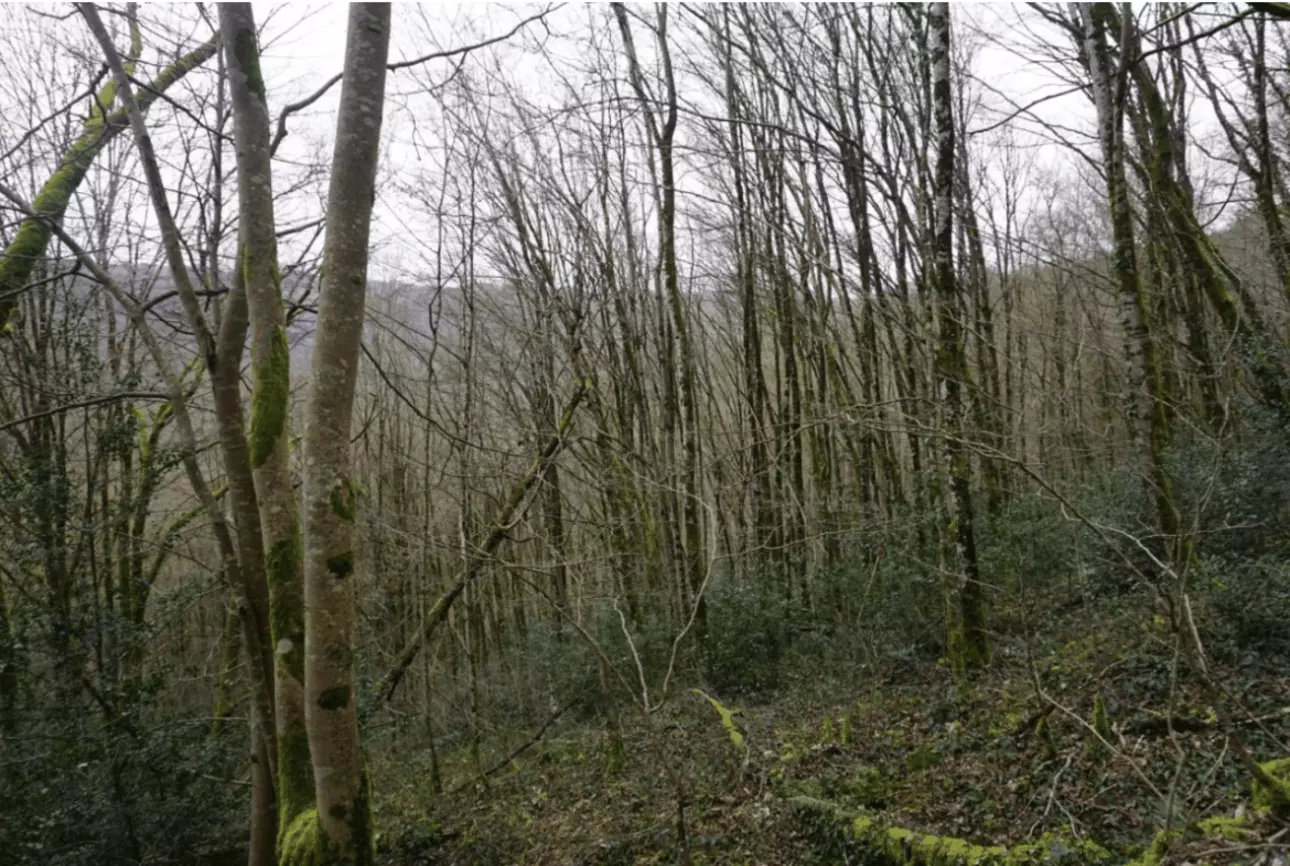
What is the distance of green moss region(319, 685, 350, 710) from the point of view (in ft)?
10.9

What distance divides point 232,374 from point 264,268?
0.98 metres

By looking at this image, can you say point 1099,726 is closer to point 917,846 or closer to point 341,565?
point 917,846

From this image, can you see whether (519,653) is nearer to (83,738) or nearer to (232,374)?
(83,738)

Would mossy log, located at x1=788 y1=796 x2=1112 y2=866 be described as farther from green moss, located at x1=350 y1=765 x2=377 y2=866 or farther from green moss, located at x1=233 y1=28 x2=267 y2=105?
green moss, located at x1=233 y1=28 x2=267 y2=105

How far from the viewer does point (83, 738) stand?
21.5 feet

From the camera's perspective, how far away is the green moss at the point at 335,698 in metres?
3.33

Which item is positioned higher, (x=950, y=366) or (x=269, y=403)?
(x=950, y=366)

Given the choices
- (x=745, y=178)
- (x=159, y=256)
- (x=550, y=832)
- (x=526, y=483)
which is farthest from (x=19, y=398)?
(x=745, y=178)

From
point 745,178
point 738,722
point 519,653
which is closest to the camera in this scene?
point 738,722

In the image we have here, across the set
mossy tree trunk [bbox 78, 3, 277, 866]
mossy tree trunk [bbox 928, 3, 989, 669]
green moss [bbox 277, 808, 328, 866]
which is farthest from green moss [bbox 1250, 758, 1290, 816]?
mossy tree trunk [bbox 78, 3, 277, 866]

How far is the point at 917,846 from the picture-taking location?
12.6ft

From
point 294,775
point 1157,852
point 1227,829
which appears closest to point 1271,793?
point 1227,829

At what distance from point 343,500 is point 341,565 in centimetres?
31

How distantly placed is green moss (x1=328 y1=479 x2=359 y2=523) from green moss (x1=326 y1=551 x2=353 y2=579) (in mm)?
175
